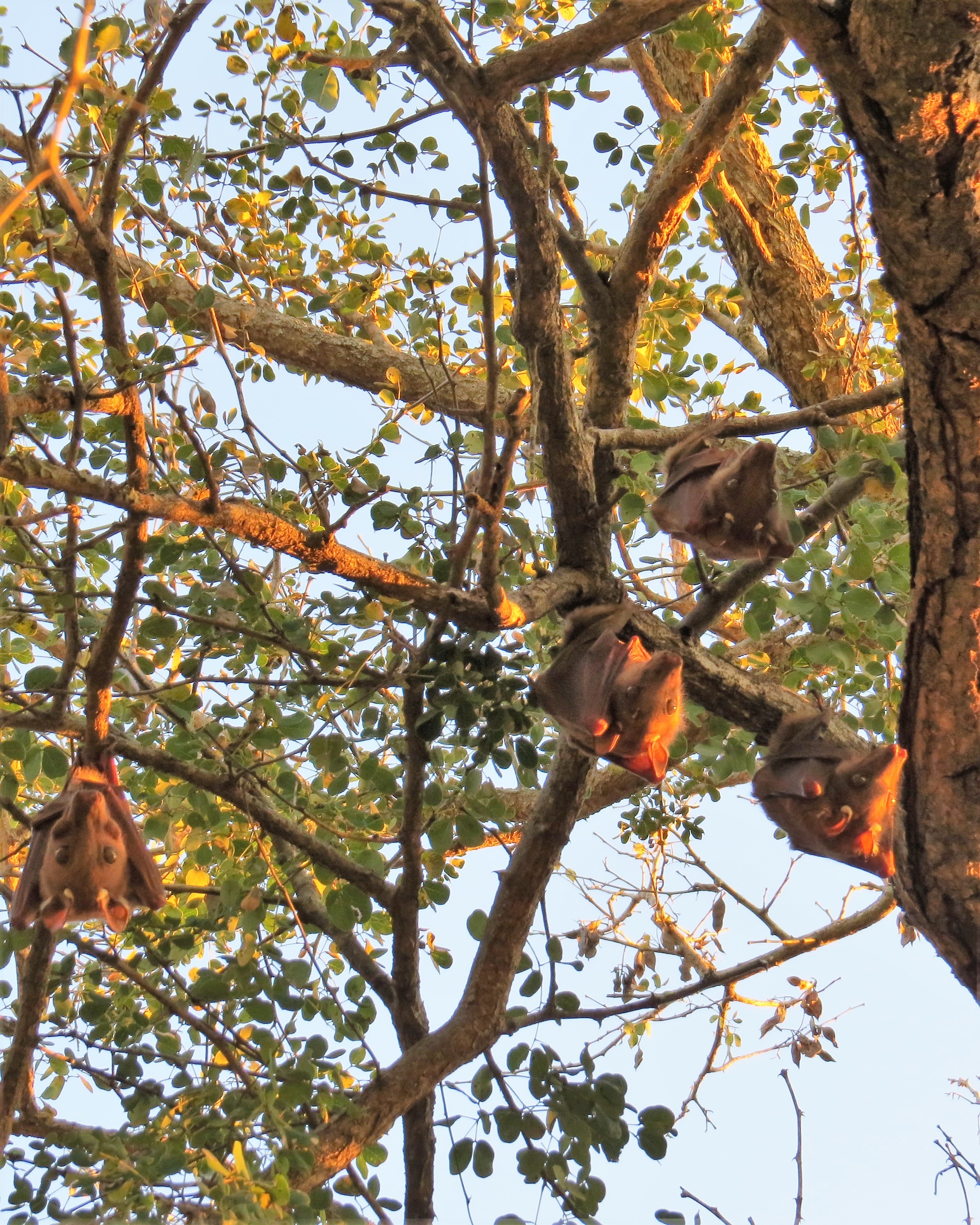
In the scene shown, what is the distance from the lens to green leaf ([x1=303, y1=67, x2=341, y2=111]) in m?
3.10

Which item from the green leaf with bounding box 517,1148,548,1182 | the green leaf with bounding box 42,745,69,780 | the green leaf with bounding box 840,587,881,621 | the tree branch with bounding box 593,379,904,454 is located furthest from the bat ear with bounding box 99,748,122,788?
the green leaf with bounding box 840,587,881,621

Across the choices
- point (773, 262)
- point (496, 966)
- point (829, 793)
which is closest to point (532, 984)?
point (496, 966)

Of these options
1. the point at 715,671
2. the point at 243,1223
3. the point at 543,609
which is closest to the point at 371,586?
the point at 543,609

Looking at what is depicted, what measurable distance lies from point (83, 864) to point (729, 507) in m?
2.13

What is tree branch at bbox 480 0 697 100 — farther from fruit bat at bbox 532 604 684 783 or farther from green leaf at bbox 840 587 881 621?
green leaf at bbox 840 587 881 621

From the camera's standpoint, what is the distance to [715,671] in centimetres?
352

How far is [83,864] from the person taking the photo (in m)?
2.86

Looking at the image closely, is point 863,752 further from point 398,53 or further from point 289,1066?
point 398,53

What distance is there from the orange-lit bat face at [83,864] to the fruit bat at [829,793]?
2087 mm

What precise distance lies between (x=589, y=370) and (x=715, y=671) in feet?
4.29

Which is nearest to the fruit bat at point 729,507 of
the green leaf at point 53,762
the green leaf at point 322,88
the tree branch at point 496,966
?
the tree branch at point 496,966

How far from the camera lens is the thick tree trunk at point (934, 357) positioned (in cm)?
220

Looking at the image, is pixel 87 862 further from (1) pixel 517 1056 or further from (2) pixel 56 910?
(1) pixel 517 1056

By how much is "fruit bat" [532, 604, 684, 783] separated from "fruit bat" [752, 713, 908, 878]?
459mm
